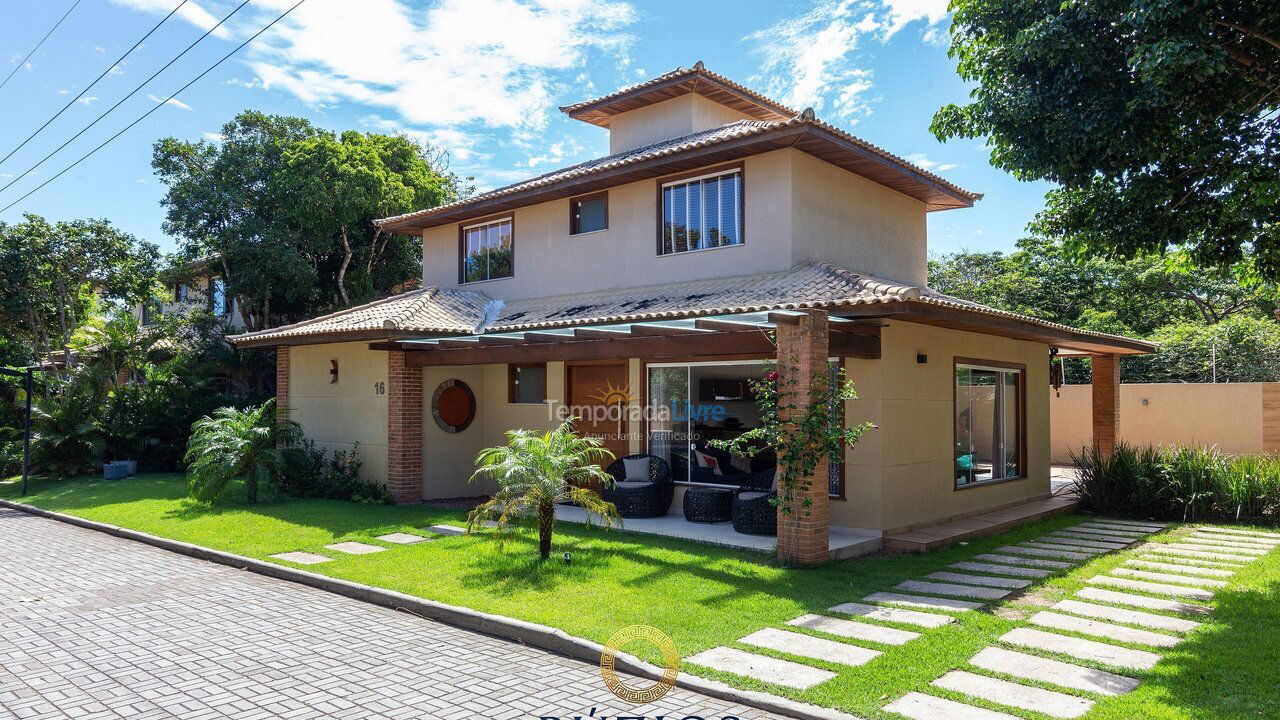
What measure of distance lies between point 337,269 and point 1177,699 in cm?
2201

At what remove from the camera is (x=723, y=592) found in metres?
7.31

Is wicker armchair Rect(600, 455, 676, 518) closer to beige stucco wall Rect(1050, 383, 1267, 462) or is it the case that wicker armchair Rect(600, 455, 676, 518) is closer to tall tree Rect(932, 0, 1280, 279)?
tall tree Rect(932, 0, 1280, 279)

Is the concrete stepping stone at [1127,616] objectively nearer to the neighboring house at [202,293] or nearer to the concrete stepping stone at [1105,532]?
the concrete stepping stone at [1105,532]

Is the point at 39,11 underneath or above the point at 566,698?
above

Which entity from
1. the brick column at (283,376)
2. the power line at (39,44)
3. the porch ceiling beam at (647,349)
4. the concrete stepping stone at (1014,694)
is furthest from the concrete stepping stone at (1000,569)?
the power line at (39,44)

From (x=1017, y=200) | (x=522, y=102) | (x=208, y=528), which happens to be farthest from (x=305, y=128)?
(x=1017, y=200)

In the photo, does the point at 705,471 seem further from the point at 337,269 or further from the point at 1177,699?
the point at 337,269

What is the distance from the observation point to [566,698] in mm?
5004

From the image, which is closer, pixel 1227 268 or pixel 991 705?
pixel 991 705

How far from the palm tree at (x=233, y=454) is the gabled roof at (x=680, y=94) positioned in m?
8.56

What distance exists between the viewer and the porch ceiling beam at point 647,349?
366 inches

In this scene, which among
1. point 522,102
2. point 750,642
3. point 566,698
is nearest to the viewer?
point 566,698

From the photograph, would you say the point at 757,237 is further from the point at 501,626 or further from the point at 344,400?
the point at 344,400

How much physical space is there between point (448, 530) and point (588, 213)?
6245mm
